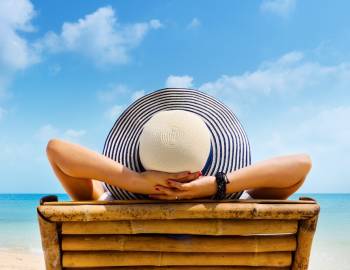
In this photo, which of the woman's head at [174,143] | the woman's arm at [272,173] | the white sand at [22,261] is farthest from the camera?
the white sand at [22,261]

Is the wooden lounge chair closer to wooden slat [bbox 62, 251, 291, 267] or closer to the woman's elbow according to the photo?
wooden slat [bbox 62, 251, 291, 267]

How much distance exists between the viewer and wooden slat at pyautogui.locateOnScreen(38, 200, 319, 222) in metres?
1.32

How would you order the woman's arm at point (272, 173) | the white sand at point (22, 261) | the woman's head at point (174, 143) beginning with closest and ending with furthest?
1. the woman's head at point (174, 143)
2. the woman's arm at point (272, 173)
3. the white sand at point (22, 261)

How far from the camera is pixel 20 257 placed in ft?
21.4

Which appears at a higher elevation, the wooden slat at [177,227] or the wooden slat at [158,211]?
the wooden slat at [158,211]

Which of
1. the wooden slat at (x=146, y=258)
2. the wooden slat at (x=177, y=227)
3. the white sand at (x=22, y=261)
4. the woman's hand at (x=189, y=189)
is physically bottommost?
the white sand at (x=22, y=261)

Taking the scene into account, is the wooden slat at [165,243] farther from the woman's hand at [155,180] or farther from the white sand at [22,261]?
the white sand at [22,261]

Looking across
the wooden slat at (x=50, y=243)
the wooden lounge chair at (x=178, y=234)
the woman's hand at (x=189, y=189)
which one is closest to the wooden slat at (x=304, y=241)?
the wooden lounge chair at (x=178, y=234)

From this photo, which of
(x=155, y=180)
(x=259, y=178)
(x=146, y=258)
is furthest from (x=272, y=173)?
(x=146, y=258)

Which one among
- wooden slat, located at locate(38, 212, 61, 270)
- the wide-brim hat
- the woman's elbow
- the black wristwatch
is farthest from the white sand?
the woman's elbow

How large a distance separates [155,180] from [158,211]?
113 mm

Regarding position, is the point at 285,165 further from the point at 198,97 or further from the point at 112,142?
the point at 112,142

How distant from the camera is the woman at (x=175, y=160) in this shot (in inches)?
51.4

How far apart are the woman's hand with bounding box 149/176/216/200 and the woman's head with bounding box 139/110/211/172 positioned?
49 millimetres
